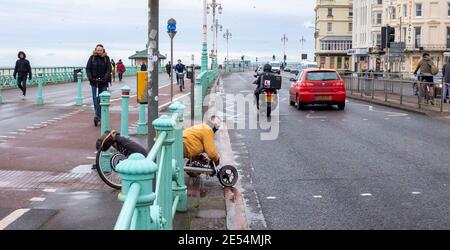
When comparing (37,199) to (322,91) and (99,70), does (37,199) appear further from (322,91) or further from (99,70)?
(322,91)

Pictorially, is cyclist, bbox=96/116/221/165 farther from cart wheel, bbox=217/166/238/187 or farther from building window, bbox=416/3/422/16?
building window, bbox=416/3/422/16

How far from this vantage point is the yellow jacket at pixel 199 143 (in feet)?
27.5

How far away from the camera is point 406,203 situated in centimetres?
732

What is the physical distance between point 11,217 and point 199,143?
2911 millimetres

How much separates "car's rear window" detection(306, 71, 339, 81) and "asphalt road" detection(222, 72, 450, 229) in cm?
583

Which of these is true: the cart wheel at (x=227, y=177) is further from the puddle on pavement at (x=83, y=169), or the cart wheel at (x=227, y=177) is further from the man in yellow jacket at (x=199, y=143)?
the puddle on pavement at (x=83, y=169)

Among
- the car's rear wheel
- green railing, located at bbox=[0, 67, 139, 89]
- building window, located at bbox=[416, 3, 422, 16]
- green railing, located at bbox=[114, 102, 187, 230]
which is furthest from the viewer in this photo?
building window, located at bbox=[416, 3, 422, 16]

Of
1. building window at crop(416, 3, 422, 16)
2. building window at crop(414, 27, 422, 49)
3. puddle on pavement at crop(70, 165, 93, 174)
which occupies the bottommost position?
puddle on pavement at crop(70, 165, 93, 174)

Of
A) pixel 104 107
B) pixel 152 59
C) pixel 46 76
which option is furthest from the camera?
pixel 46 76

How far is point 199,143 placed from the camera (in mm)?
8445

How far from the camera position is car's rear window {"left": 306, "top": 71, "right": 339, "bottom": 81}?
Result: 874 inches

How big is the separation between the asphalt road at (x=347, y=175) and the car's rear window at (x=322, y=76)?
5.83 meters

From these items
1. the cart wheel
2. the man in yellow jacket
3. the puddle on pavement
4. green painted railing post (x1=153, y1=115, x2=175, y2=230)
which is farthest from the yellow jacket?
green painted railing post (x1=153, y1=115, x2=175, y2=230)

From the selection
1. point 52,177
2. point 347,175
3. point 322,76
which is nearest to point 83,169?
point 52,177
